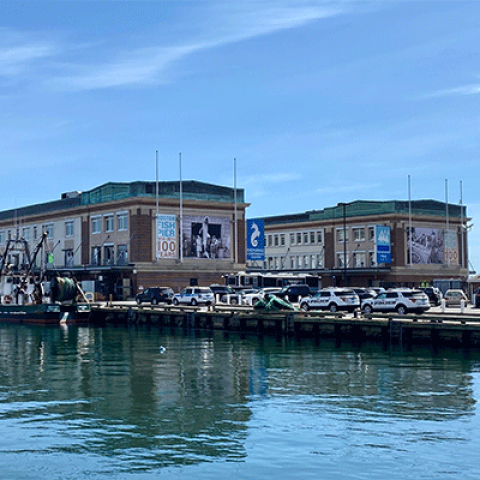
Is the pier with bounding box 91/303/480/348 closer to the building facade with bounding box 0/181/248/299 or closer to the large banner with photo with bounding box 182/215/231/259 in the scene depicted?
the building facade with bounding box 0/181/248/299

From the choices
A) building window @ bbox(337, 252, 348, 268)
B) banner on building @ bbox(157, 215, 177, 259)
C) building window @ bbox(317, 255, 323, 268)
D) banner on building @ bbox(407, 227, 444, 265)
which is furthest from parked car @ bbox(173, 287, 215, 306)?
building window @ bbox(317, 255, 323, 268)

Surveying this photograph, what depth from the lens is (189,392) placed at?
2933cm

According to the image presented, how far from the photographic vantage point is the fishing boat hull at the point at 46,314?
246 feet

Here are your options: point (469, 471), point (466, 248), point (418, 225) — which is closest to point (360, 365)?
point (469, 471)

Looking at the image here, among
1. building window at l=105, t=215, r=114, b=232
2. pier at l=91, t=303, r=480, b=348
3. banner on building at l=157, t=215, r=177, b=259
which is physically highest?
building window at l=105, t=215, r=114, b=232

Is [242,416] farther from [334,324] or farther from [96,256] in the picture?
[96,256]

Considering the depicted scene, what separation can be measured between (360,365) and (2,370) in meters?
16.8

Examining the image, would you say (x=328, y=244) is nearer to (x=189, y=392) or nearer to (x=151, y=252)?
(x=151, y=252)

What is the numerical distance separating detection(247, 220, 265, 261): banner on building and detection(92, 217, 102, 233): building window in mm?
21764

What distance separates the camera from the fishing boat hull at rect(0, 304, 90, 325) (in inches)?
2955

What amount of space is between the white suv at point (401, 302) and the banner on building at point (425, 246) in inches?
2512

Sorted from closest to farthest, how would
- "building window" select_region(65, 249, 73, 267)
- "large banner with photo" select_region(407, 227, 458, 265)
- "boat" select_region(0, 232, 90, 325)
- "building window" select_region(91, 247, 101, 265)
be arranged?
"boat" select_region(0, 232, 90, 325) → "building window" select_region(91, 247, 101, 265) → "building window" select_region(65, 249, 73, 267) → "large banner with photo" select_region(407, 227, 458, 265)

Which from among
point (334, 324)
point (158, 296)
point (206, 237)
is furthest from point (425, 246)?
point (334, 324)

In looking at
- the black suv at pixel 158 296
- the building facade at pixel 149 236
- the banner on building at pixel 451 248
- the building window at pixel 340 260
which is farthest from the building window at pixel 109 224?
the banner on building at pixel 451 248
